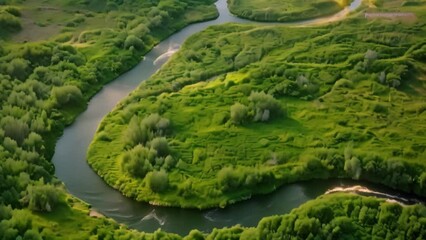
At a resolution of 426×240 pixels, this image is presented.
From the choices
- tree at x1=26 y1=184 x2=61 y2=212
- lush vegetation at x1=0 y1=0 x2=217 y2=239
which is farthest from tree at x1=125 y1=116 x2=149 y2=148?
tree at x1=26 y1=184 x2=61 y2=212

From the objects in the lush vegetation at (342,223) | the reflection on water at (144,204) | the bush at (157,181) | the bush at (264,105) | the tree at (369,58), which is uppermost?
the tree at (369,58)

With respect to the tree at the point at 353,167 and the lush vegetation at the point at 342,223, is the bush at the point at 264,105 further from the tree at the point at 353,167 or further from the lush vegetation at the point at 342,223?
the lush vegetation at the point at 342,223

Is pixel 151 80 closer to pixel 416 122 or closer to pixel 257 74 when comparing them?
pixel 257 74

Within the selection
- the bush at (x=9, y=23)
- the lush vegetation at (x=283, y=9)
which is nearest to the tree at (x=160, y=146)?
the bush at (x=9, y=23)

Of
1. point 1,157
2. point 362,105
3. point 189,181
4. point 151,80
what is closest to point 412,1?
point 362,105

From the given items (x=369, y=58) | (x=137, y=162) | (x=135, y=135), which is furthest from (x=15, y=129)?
(x=369, y=58)

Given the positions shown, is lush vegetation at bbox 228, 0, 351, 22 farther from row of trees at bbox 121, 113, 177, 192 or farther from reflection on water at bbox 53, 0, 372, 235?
row of trees at bbox 121, 113, 177, 192
